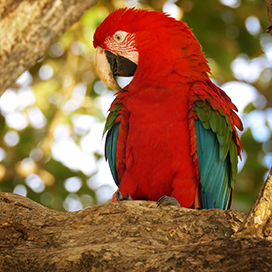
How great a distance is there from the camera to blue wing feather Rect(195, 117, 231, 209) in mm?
2771

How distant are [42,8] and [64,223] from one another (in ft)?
5.26

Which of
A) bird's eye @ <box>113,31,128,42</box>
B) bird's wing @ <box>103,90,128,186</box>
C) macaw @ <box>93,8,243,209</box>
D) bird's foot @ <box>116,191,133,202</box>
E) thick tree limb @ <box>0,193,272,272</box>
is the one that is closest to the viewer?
thick tree limb @ <box>0,193,272,272</box>

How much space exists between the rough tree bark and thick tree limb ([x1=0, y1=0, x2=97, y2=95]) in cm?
99

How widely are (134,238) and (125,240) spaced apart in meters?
0.04

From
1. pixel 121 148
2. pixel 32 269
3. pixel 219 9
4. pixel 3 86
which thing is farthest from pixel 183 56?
pixel 219 9

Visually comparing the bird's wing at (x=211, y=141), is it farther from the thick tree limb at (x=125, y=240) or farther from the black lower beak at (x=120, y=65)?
the thick tree limb at (x=125, y=240)

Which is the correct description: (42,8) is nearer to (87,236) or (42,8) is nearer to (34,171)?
(87,236)

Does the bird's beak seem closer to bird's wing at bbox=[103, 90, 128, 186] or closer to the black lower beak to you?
the black lower beak

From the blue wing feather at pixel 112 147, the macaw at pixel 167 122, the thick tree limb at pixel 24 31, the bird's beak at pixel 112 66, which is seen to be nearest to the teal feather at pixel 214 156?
the macaw at pixel 167 122

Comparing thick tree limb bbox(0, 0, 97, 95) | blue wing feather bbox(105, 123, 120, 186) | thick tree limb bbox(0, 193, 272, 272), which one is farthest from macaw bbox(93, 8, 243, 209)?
thick tree limb bbox(0, 193, 272, 272)

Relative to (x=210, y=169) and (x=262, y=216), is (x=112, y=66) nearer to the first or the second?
(x=210, y=169)

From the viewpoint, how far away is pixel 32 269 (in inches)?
69.8

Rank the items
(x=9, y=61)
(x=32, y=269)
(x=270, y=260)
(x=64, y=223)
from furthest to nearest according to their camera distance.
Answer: (x=9, y=61), (x=64, y=223), (x=32, y=269), (x=270, y=260)

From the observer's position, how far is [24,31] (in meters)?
2.96
